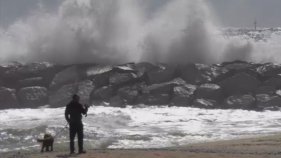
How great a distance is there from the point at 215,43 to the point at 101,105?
Answer: 13.7 m

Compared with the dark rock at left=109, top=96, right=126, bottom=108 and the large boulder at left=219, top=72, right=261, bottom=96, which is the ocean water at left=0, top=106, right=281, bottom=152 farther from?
the large boulder at left=219, top=72, right=261, bottom=96

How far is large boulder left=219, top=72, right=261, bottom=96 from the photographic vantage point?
117 ft

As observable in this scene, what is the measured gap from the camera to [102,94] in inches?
1422

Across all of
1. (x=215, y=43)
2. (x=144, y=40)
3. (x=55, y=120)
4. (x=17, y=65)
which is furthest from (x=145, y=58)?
(x=55, y=120)

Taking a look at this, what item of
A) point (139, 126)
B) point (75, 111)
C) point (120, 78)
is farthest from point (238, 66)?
point (75, 111)

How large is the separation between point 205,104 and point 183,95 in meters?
1.65

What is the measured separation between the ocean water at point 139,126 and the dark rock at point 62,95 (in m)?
1.44

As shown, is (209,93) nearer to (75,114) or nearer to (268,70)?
(268,70)

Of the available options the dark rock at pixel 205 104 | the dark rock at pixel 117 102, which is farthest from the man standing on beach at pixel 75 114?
the dark rock at pixel 205 104

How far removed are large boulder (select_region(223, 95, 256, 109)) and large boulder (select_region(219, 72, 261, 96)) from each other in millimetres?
916

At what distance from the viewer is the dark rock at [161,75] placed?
123 ft

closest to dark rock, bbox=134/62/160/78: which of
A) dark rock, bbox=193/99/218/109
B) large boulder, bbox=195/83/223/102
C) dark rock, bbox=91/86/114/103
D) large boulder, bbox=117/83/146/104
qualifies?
large boulder, bbox=117/83/146/104

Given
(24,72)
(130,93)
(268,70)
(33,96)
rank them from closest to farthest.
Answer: (130,93) < (33,96) < (268,70) < (24,72)

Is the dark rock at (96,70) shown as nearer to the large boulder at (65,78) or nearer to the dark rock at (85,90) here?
the large boulder at (65,78)
